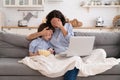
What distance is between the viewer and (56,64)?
2.46m

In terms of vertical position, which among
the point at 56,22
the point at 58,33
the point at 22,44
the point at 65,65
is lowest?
the point at 65,65

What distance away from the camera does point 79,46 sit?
8.19 feet

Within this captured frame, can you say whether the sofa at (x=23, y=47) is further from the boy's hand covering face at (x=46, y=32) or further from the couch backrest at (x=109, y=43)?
the boy's hand covering face at (x=46, y=32)

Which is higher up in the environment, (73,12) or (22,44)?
(73,12)

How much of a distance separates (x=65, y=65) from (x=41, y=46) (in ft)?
1.71

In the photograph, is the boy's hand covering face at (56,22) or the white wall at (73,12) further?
the white wall at (73,12)

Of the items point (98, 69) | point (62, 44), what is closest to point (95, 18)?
point (62, 44)

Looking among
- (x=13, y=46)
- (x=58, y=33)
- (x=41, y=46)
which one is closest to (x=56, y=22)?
(x=58, y=33)

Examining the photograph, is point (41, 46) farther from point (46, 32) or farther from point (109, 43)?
point (109, 43)

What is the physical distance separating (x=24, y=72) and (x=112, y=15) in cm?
384

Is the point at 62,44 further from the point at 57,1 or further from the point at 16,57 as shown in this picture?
the point at 57,1

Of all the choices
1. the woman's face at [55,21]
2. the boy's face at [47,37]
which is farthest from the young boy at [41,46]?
the woman's face at [55,21]

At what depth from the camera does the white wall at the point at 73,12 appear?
19.2ft

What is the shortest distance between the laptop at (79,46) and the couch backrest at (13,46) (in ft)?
1.91
